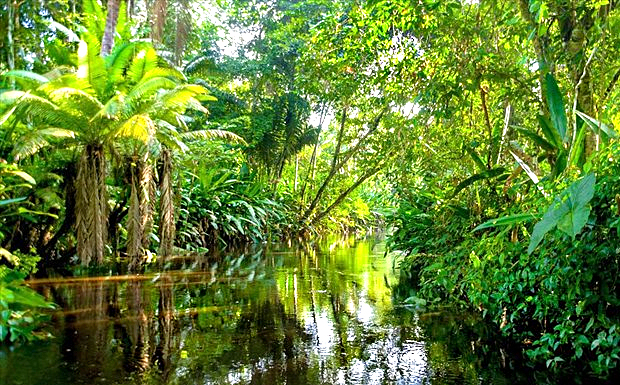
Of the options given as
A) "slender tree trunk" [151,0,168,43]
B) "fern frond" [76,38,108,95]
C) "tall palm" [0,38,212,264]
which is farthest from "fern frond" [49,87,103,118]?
"slender tree trunk" [151,0,168,43]

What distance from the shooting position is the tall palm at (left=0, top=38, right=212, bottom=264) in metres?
7.20

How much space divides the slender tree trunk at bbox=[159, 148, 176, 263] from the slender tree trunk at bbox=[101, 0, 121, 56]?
2.06 meters

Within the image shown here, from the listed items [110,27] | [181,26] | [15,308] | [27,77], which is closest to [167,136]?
[27,77]

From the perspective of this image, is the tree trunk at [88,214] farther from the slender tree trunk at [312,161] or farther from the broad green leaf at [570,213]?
the slender tree trunk at [312,161]

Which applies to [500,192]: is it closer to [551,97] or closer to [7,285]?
[551,97]

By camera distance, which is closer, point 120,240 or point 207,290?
point 207,290

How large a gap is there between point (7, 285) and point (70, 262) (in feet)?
17.6

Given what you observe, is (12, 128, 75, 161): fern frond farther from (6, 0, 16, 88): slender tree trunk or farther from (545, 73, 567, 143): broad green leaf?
(545, 73, 567, 143): broad green leaf

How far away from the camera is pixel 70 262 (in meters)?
8.58

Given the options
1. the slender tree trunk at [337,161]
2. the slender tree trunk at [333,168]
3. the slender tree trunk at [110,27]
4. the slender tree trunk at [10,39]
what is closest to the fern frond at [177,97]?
the slender tree trunk at [110,27]

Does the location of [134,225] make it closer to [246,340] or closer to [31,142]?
[31,142]

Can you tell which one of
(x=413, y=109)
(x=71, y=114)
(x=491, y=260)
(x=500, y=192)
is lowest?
(x=491, y=260)

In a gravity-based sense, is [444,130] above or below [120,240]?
above

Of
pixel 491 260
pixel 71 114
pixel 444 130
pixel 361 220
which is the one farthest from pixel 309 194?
pixel 491 260
